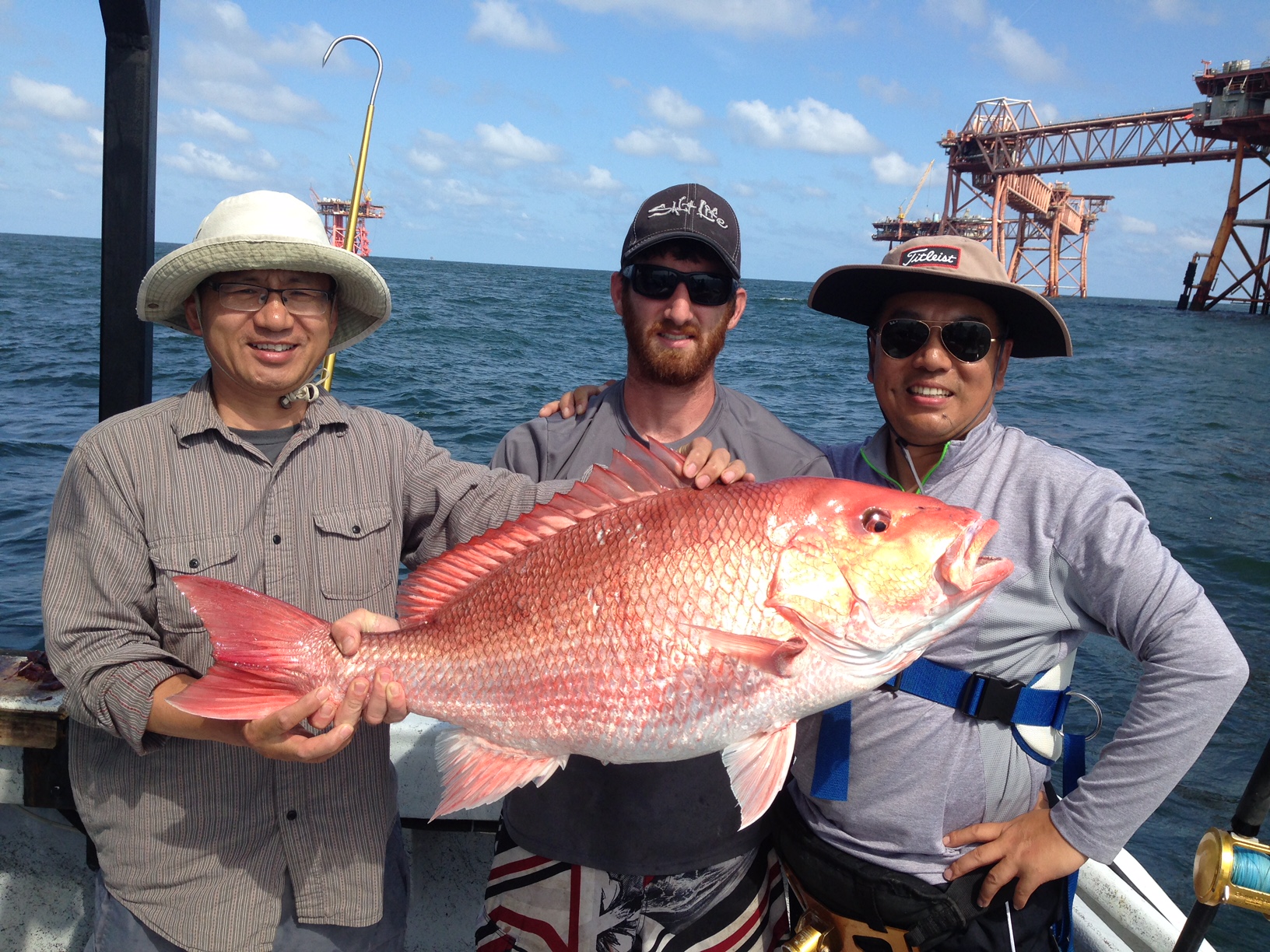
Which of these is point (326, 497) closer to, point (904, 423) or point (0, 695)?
point (0, 695)

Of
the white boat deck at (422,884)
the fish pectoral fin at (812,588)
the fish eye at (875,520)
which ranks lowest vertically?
the white boat deck at (422,884)

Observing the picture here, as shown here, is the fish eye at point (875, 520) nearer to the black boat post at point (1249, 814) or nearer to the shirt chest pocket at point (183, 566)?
the black boat post at point (1249, 814)

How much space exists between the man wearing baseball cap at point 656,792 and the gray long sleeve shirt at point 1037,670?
0.33 meters

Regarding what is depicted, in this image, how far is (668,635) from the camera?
6.31 feet

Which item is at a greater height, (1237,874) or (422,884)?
(1237,874)

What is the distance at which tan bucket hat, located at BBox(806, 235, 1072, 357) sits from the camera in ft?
7.60

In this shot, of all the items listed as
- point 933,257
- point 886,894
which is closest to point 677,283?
point 933,257

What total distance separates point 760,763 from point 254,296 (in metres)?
1.71

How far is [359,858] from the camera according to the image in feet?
7.26

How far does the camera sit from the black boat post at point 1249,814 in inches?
79.8

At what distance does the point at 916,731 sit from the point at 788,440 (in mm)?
934

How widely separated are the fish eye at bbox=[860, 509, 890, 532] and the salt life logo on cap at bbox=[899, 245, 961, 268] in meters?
0.77

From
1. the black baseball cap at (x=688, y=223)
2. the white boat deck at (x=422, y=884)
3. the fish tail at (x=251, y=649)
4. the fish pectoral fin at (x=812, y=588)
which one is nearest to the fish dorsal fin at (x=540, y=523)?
the fish tail at (x=251, y=649)

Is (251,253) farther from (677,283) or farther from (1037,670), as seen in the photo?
(1037,670)
